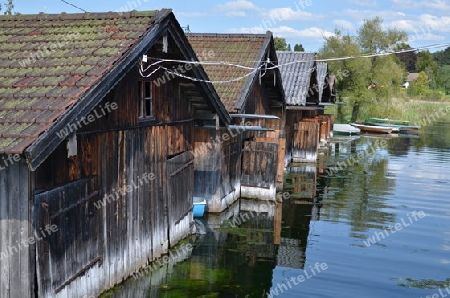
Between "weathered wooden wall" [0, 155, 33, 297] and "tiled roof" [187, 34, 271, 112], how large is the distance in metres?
10.1

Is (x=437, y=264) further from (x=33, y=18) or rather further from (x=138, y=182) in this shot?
(x=33, y=18)

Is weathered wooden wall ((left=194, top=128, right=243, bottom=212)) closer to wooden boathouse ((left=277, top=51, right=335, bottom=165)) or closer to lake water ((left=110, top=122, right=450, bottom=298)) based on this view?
lake water ((left=110, top=122, right=450, bottom=298))

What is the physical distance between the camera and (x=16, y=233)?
6730 millimetres

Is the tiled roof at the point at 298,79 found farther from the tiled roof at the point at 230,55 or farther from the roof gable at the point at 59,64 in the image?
the roof gable at the point at 59,64

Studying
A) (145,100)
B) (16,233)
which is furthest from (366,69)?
(16,233)

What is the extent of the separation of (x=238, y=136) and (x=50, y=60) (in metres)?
10.8

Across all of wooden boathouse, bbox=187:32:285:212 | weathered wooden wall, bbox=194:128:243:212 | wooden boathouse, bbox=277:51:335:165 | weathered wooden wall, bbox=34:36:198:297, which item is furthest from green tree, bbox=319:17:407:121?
weathered wooden wall, bbox=34:36:198:297

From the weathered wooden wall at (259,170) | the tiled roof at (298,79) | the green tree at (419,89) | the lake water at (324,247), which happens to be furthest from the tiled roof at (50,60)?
the green tree at (419,89)

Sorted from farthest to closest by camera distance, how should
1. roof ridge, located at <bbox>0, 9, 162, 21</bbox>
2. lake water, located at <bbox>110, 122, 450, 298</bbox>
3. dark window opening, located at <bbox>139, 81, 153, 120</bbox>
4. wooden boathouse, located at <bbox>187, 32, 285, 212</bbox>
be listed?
wooden boathouse, located at <bbox>187, 32, 285, 212</bbox> → lake water, located at <bbox>110, 122, 450, 298</bbox> → dark window opening, located at <bbox>139, 81, 153, 120</bbox> → roof ridge, located at <bbox>0, 9, 162, 21</bbox>

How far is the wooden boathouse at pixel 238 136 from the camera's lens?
1603cm

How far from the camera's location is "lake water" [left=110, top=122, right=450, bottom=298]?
10.8 metres

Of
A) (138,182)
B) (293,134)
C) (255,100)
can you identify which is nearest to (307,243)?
(138,182)

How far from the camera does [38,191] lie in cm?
679

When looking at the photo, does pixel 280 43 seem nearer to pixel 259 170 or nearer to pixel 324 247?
pixel 259 170
